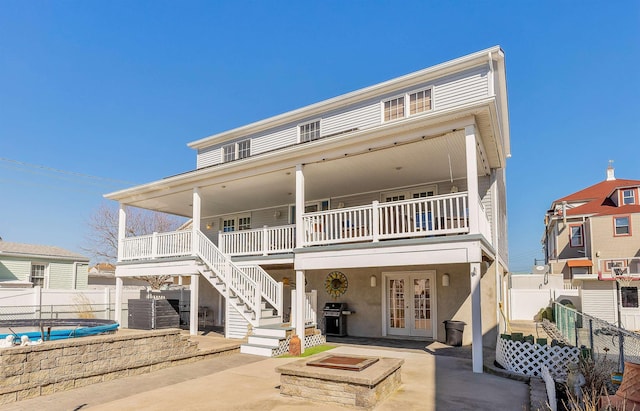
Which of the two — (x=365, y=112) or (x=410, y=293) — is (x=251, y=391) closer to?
(x=410, y=293)

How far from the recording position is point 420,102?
13.9 metres

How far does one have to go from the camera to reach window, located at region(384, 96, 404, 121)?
14.2 metres

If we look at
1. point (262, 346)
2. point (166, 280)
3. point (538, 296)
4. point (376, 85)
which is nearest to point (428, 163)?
point (376, 85)

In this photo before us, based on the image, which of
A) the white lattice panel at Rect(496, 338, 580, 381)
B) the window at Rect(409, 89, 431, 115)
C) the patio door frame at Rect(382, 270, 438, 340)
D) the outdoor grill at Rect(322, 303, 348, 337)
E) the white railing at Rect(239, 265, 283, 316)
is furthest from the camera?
the window at Rect(409, 89, 431, 115)

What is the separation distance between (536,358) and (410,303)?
5.37 m

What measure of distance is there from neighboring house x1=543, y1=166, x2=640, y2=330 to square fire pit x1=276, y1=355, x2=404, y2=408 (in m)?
17.7

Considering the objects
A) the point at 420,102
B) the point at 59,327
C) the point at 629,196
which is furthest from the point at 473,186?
the point at 629,196

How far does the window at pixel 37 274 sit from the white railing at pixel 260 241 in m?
14.9

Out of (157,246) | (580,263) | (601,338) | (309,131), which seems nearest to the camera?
(601,338)

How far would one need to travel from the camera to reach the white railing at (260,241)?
12.7 m

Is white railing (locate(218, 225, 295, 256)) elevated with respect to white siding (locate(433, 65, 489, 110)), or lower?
lower

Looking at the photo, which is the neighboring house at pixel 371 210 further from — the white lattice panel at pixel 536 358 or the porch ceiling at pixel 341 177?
the white lattice panel at pixel 536 358

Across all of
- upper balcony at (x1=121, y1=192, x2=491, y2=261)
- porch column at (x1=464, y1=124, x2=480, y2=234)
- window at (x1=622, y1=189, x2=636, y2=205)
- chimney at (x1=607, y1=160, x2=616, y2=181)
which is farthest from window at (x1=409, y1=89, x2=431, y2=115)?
chimney at (x1=607, y1=160, x2=616, y2=181)

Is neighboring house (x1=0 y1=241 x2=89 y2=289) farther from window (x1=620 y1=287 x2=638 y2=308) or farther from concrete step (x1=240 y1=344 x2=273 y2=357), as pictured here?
window (x1=620 y1=287 x2=638 y2=308)
